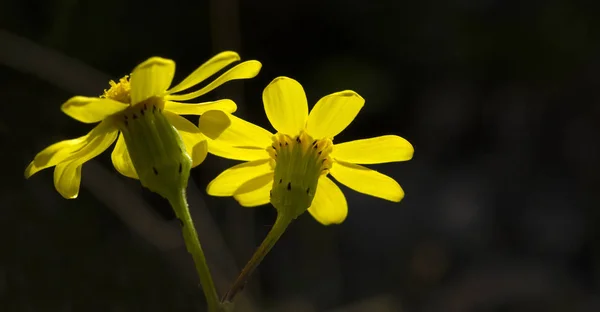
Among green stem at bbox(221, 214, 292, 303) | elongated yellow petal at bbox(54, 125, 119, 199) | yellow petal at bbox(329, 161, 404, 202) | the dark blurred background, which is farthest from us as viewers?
the dark blurred background

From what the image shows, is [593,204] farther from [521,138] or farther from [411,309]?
[411,309]

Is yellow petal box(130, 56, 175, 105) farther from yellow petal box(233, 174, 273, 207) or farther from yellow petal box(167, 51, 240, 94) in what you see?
yellow petal box(233, 174, 273, 207)

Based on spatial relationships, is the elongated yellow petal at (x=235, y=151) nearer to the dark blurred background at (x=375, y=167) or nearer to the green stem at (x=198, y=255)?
the green stem at (x=198, y=255)

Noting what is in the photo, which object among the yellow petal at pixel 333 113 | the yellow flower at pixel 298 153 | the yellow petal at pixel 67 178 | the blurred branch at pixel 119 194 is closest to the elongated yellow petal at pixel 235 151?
the yellow flower at pixel 298 153

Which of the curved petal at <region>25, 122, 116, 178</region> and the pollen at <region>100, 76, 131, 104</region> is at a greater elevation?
the pollen at <region>100, 76, 131, 104</region>

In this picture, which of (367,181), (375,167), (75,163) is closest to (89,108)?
(75,163)

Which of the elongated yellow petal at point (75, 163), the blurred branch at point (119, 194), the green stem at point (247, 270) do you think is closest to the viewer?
the green stem at point (247, 270)

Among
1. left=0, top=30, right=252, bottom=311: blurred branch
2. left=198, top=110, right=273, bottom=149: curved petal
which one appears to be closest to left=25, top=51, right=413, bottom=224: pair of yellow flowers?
left=198, top=110, right=273, bottom=149: curved petal

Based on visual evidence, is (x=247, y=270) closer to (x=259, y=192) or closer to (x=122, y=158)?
(x=259, y=192)

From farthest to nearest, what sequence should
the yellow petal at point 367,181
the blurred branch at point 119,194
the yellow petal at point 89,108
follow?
1. the blurred branch at point 119,194
2. the yellow petal at point 367,181
3. the yellow petal at point 89,108
